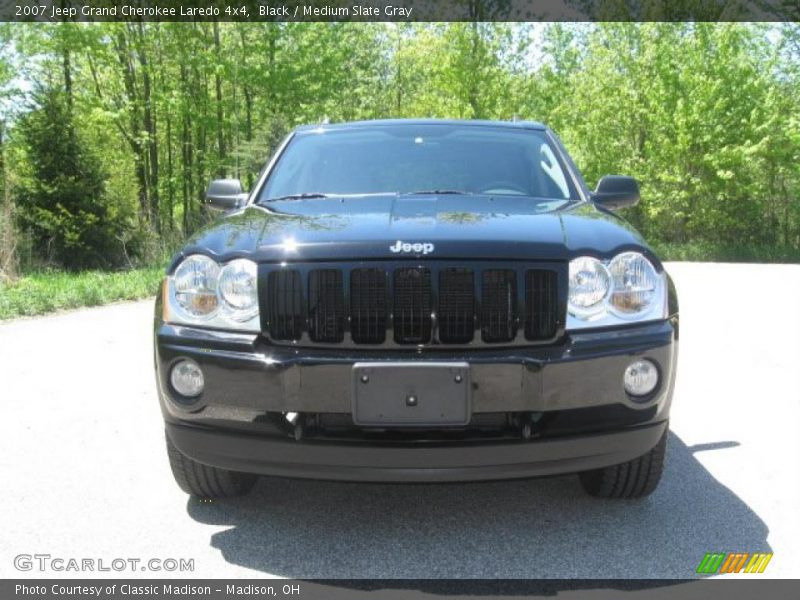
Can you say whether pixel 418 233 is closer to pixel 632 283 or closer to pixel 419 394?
pixel 419 394

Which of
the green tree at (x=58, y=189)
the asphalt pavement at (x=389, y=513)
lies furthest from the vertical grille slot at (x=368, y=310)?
the green tree at (x=58, y=189)

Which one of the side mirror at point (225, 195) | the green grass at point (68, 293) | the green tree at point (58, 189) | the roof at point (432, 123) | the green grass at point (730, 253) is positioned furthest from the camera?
the green grass at point (730, 253)

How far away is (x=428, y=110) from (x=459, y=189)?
104 ft

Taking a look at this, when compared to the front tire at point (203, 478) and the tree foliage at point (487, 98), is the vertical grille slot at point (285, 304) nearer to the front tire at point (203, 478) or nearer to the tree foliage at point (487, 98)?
the front tire at point (203, 478)

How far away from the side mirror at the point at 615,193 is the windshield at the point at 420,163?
0.69ft

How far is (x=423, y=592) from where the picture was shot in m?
2.75

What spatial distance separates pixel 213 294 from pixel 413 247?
0.79m

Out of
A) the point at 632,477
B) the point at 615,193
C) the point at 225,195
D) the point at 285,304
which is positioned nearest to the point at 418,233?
the point at 285,304

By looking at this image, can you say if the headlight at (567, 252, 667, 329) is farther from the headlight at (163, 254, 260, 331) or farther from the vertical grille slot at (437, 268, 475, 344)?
the headlight at (163, 254, 260, 331)

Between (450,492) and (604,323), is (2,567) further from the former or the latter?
(604,323)

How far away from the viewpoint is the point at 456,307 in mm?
3016

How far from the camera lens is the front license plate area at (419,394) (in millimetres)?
2850

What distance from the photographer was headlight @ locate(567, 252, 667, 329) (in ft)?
10.1

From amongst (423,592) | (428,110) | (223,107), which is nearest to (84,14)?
(223,107)
